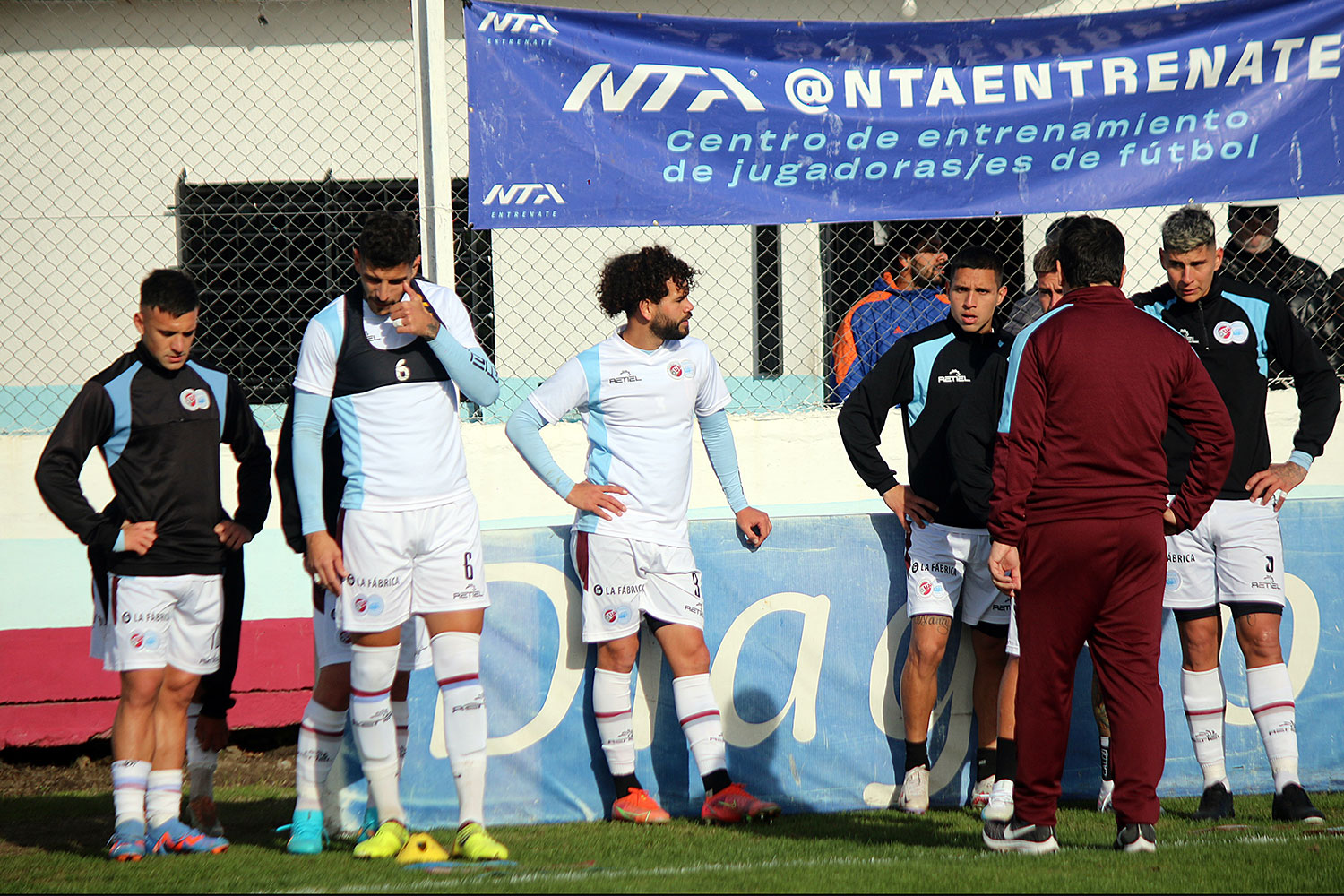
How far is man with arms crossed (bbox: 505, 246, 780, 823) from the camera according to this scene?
480 centimetres

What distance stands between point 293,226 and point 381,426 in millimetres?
4497

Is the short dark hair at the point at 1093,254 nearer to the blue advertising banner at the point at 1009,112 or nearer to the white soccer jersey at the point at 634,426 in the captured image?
the white soccer jersey at the point at 634,426

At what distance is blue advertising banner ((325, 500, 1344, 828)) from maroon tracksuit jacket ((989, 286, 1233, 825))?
4.21ft

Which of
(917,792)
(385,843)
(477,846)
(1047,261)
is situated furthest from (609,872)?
(1047,261)

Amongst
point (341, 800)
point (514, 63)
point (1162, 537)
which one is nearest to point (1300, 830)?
point (1162, 537)

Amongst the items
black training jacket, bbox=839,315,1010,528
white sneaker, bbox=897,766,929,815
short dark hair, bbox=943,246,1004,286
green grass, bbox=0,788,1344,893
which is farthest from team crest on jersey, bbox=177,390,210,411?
white sneaker, bbox=897,766,929,815

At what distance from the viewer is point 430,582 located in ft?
13.8

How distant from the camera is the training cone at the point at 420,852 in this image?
4.00 meters

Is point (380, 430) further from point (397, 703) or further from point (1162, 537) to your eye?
point (1162, 537)

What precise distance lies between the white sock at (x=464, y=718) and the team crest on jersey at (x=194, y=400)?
1258 millimetres

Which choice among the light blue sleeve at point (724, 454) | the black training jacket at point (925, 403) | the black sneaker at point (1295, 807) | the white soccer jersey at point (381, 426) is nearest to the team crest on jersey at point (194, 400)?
the white soccer jersey at point (381, 426)

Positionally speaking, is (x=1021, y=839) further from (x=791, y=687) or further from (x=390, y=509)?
(x=390, y=509)

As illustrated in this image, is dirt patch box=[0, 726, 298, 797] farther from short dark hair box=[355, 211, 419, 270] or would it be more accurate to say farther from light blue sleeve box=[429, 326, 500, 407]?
short dark hair box=[355, 211, 419, 270]

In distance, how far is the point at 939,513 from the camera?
490cm
